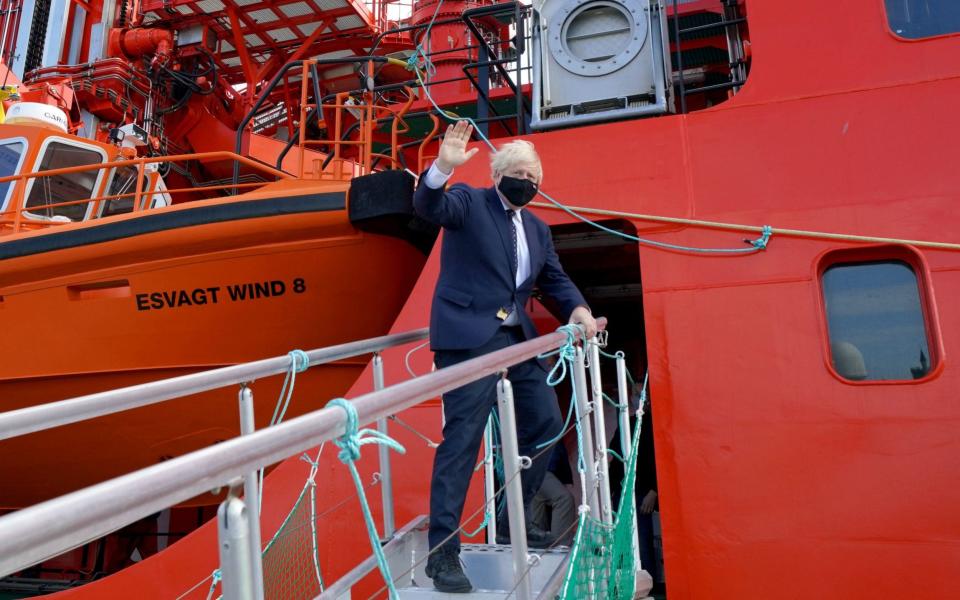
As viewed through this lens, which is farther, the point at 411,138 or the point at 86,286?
the point at 411,138

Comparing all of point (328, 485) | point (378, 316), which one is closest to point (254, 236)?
point (378, 316)

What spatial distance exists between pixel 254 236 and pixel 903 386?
3184 mm

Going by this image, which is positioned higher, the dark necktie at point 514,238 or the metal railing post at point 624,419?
the dark necktie at point 514,238

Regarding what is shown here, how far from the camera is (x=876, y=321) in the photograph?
3014mm

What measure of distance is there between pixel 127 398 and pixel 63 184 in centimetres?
541

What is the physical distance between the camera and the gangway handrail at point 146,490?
65cm

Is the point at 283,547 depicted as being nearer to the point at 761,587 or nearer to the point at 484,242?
the point at 484,242

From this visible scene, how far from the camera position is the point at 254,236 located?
4.02 m

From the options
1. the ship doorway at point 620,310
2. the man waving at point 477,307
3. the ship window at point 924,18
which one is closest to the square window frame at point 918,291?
the ship doorway at point 620,310

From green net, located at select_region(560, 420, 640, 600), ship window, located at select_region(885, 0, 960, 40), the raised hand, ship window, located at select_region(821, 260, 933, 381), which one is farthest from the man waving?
ship window, located at select_region(885, 0, 960, 40)

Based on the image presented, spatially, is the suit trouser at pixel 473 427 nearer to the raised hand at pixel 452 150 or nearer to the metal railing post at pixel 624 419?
the metal railing post at pixel 624 419

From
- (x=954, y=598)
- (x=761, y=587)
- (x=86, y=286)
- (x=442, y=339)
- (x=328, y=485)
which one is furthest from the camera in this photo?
(x=86, y=286)

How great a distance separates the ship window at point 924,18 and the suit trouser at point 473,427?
92.5 inches

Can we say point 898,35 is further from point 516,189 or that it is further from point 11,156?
point 11,156
